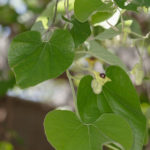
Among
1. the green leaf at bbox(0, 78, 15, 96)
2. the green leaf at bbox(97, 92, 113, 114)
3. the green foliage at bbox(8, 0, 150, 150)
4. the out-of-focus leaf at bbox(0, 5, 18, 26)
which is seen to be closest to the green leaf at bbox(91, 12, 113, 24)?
the green foliage at bbox(8, 0, 150, 150)

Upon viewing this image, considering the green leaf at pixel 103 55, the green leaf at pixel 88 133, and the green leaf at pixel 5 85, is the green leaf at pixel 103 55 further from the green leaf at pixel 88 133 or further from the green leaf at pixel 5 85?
the green leaf at pixel 5 85

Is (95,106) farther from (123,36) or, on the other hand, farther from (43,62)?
(123,36)

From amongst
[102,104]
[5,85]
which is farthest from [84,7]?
[5,85]

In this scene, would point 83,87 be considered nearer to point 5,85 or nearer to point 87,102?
point 87,102

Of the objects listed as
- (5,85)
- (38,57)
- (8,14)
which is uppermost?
(38,57)

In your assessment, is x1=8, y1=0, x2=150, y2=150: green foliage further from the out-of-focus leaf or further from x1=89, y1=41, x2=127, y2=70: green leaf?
the out-of-focus leaf

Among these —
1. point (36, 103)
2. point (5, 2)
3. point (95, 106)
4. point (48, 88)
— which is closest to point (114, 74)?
point (95, 106)

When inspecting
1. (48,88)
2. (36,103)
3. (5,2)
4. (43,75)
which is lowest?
(48,88)
